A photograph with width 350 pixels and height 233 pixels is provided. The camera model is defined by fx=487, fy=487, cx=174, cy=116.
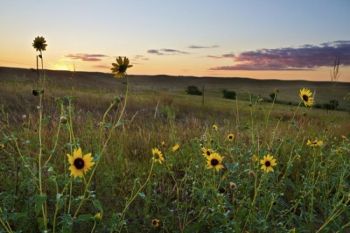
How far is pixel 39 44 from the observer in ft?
10.5

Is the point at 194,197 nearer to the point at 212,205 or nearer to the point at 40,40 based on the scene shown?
the point at 212,205

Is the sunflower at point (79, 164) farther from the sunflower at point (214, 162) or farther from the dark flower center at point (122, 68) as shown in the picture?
the sunflower at point (214, 162)

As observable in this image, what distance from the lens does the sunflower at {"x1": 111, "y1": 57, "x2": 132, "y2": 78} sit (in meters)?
2.65

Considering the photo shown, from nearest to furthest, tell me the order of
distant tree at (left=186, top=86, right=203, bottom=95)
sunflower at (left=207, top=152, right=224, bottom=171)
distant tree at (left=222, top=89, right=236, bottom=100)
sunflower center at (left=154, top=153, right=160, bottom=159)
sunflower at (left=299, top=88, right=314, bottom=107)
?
sunflower center at (left=154, top=153, right=160, bottom=159)
sunflower at (left=207, top=152, right=224, bottom=171)
sunflower at (left=299, top=88, right=314, bottom=107)
distant tree at (left=186, top=86, right=203, bottom=95)
distant tree at (left=222, top=89, right=236, bottom=100)

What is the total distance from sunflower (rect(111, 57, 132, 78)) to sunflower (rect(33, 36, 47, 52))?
0.78 m

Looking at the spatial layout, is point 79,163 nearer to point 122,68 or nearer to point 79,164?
point 79,164

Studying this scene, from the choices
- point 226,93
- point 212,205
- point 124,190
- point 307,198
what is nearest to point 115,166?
point 124,190

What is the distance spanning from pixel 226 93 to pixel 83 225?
35151mm

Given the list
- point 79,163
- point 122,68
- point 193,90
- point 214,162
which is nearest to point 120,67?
point 122,68

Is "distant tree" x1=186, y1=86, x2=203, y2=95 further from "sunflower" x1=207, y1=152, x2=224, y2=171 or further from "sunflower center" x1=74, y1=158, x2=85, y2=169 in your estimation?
"sunflower center" x1=74, y1=158, x2=85, y2=169

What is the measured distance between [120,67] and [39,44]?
829 millimetres

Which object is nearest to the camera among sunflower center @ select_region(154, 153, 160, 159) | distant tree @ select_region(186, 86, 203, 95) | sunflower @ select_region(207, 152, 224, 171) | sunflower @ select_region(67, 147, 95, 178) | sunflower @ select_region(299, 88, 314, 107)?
sunflower @ select_region(67, 147, 95, 178)

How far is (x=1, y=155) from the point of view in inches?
196

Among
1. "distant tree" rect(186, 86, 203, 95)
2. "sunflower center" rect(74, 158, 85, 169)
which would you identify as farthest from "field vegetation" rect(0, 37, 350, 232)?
"distant tree" rect(186, 86, 203, 95)
